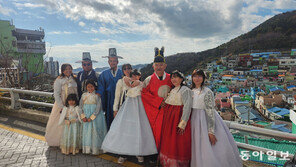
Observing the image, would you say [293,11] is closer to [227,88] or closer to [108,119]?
[227,88]

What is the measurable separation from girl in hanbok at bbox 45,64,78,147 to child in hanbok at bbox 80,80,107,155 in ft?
1.37

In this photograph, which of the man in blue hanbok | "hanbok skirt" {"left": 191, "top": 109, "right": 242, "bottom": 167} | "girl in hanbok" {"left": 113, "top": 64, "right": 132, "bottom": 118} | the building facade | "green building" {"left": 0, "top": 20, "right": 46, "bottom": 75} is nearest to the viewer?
"hanbok skirt" {"left": 191, "top": 109, "right": 242, "bottom": 167}

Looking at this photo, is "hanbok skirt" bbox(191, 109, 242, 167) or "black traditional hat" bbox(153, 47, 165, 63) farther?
"black traditional hat" bbox(153, 47, 165, 63)

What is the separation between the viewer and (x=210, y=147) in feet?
8.49

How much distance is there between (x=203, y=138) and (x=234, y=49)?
4936 inches

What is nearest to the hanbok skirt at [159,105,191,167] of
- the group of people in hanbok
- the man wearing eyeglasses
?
the group of people in hanbok

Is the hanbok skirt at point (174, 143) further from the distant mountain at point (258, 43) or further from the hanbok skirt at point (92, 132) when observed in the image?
the distant mountain at point (258, 43)

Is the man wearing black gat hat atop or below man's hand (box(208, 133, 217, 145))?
atop

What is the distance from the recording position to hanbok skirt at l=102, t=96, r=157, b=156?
3.05 meters

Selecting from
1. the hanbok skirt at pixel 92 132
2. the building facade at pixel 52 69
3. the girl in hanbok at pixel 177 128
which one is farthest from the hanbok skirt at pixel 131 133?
the building facade at pixel 52 69

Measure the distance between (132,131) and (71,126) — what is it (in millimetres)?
1361

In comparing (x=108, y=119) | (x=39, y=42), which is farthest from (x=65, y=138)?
(x=39, y=42)

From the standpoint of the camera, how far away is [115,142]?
3.12 metres

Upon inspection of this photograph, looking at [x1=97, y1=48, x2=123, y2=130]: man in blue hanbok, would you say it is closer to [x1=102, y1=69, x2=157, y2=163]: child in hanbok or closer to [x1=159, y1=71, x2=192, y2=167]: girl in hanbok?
[x1=102, y1=69, x2=157, y2=163]: child in hanbok
